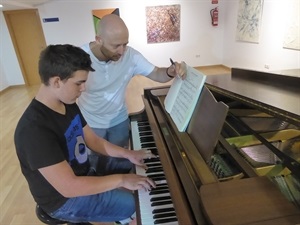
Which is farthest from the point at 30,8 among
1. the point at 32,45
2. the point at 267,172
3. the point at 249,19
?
the point at 267,172

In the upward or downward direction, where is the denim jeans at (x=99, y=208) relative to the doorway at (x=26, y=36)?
downward

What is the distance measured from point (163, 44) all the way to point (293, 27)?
3782 millimetres

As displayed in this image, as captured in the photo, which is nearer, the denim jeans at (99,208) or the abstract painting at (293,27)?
the denim jeans at (99,208)

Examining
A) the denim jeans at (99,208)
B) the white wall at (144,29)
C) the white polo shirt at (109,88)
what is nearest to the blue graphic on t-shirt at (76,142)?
the denim jeans at (99,208)

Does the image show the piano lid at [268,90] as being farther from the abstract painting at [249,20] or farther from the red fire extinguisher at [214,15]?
the red fire extinguisher at [214,15]

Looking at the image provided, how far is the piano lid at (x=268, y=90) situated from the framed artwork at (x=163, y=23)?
5462 mm

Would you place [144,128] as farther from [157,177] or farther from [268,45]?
[268,45]

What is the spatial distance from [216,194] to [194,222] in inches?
4.8

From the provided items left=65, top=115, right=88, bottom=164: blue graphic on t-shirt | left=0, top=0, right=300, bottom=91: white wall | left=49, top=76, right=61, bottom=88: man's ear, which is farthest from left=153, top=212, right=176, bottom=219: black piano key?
left=0, top=0, right=300, bottom=91: white wall

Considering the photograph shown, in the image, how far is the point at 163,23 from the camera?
7.03 metres

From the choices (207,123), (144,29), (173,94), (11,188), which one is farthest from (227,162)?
(144,29)

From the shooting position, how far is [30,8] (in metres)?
6.63

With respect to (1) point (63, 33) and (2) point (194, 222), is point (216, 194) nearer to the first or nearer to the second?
(2) point (194, 222)

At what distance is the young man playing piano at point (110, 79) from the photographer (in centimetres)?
148
